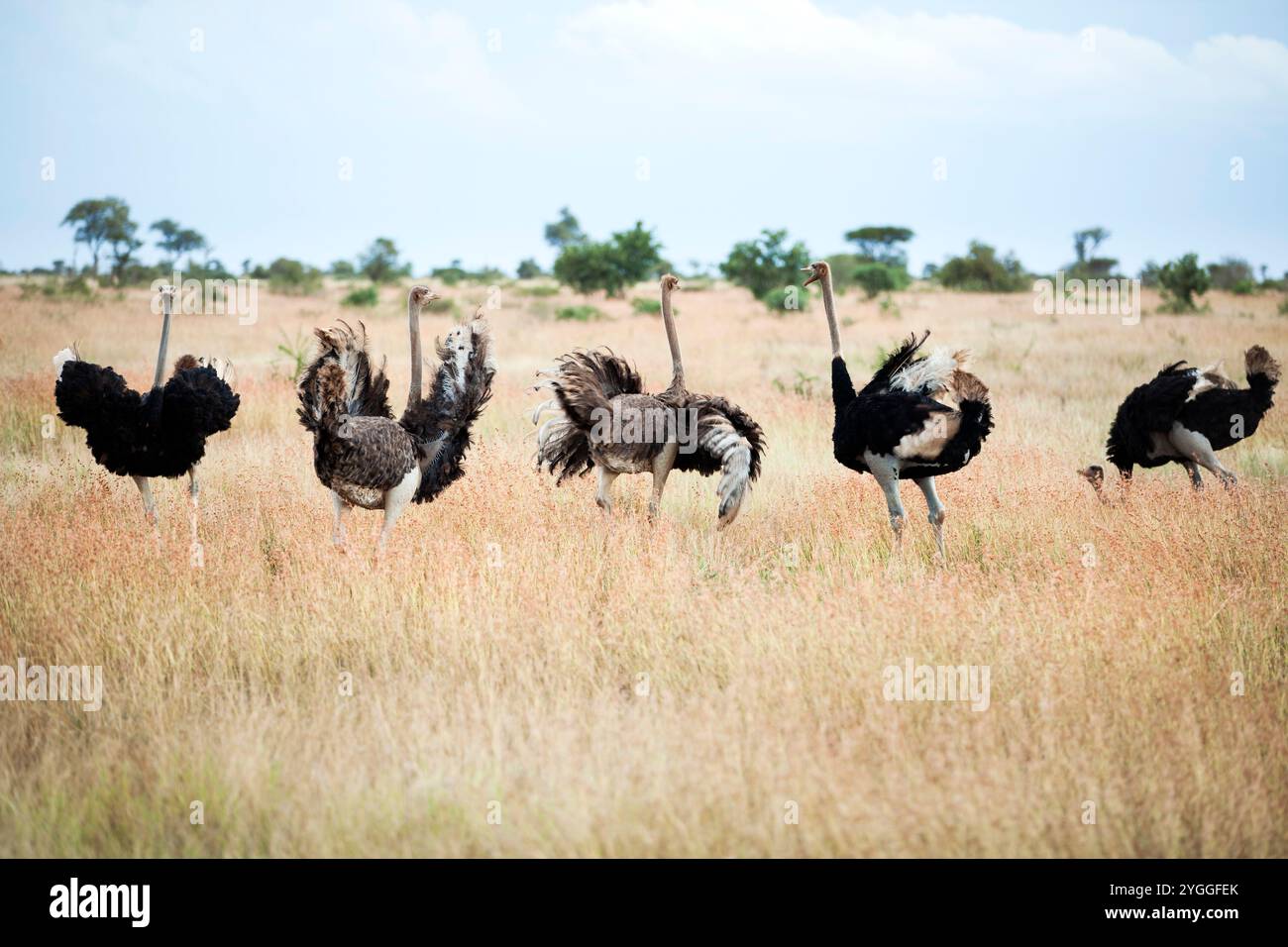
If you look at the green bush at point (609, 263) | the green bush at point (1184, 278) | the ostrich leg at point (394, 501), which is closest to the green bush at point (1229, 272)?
the green bush at point (1184, 278)

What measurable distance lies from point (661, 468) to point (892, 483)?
1.70 meters

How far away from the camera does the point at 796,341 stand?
69.0 ft

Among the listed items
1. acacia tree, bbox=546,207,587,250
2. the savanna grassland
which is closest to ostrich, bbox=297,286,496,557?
the savanna grassland

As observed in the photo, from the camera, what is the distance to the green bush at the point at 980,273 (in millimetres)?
39500

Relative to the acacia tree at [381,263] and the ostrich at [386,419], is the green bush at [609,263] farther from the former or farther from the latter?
the ostrich at [386,419]

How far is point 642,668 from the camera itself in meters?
5.30

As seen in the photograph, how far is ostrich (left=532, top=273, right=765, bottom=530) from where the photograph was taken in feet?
23.3

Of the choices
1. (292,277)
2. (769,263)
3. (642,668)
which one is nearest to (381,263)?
(292,277)

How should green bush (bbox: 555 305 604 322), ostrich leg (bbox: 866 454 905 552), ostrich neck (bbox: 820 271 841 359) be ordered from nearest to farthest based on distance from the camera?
ostrich leg (bbox: 866 454 905 552) → ostrich neck (bbox: 820 271 841 359) → green bush (bbox: 555 305 604 322)

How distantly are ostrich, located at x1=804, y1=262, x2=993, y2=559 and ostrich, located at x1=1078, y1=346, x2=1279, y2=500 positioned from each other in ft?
5.89

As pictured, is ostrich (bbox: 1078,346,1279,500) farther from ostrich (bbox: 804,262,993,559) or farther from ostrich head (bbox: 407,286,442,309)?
ostrich head (bbox: 407,286,442,309)
